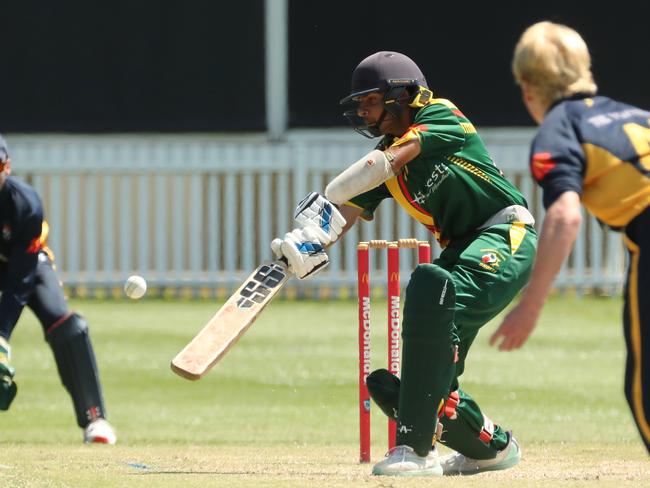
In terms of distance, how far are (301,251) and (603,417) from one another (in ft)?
13.2

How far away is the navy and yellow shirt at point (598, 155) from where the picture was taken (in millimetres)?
4629

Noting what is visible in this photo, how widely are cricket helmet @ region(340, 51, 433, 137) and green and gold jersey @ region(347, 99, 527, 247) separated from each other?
3.2 inches

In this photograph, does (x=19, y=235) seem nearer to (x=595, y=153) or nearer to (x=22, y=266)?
(x=22, y=266)

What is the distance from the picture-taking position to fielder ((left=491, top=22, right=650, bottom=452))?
15.3ft

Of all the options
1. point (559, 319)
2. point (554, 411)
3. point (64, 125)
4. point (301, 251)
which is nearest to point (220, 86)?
point (64, 125)

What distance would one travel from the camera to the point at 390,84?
6227 millimetres

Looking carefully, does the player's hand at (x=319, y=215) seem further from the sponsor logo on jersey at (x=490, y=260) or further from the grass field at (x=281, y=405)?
the grass field at (x=281, y=405)

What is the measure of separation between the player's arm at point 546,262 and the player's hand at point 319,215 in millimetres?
1836

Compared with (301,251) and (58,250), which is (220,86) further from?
(301,251)

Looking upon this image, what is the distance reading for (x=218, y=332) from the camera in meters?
6.11

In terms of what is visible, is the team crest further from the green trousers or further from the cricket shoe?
the cricket shoe

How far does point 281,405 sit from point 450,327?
4608 mm

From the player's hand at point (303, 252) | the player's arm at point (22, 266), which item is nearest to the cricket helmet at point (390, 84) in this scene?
the player's hand at point (303, 252)

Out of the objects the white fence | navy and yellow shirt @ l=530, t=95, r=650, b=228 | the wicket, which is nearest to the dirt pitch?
the wicket
